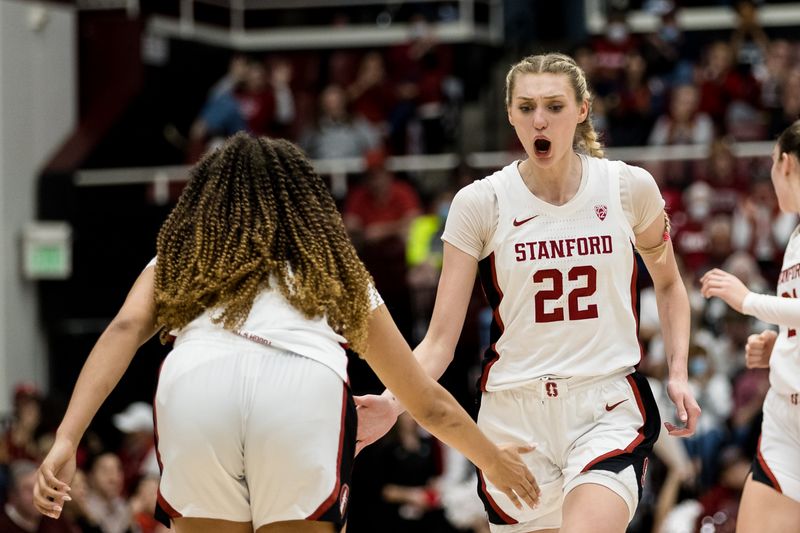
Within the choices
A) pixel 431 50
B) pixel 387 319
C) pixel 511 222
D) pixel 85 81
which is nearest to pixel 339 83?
pixel 431 50

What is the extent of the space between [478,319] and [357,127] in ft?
12.7

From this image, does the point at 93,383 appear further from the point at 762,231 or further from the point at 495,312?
the point at 762,231

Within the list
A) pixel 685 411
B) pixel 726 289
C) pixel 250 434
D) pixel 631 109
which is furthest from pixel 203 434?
pixel 631 109

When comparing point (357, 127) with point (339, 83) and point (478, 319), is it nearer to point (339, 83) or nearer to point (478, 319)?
point (339, 83)

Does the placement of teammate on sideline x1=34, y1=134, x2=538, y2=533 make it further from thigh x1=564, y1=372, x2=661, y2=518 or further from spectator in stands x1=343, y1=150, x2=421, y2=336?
spectator in stands x1=343, y1=150, x2=421, y2=336

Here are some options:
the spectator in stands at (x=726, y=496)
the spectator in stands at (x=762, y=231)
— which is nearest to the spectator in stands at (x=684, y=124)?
the spectator in stands at (x=762, y=231)

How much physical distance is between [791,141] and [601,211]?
1037mm

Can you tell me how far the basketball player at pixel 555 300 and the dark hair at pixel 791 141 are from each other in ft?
2.53

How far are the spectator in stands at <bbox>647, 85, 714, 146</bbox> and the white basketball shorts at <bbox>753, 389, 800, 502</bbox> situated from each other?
872 centimetres

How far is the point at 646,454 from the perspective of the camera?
538 centimetres

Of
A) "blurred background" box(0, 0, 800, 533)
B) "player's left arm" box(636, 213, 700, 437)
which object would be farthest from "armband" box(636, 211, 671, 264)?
"blurred background" box(0, 0, 800, 533)

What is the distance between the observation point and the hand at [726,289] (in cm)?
579

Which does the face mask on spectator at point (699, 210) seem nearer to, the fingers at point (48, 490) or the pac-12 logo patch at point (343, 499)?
the pac-12 logo patch at point (343, 499)

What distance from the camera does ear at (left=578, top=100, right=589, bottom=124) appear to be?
559 centimetres
